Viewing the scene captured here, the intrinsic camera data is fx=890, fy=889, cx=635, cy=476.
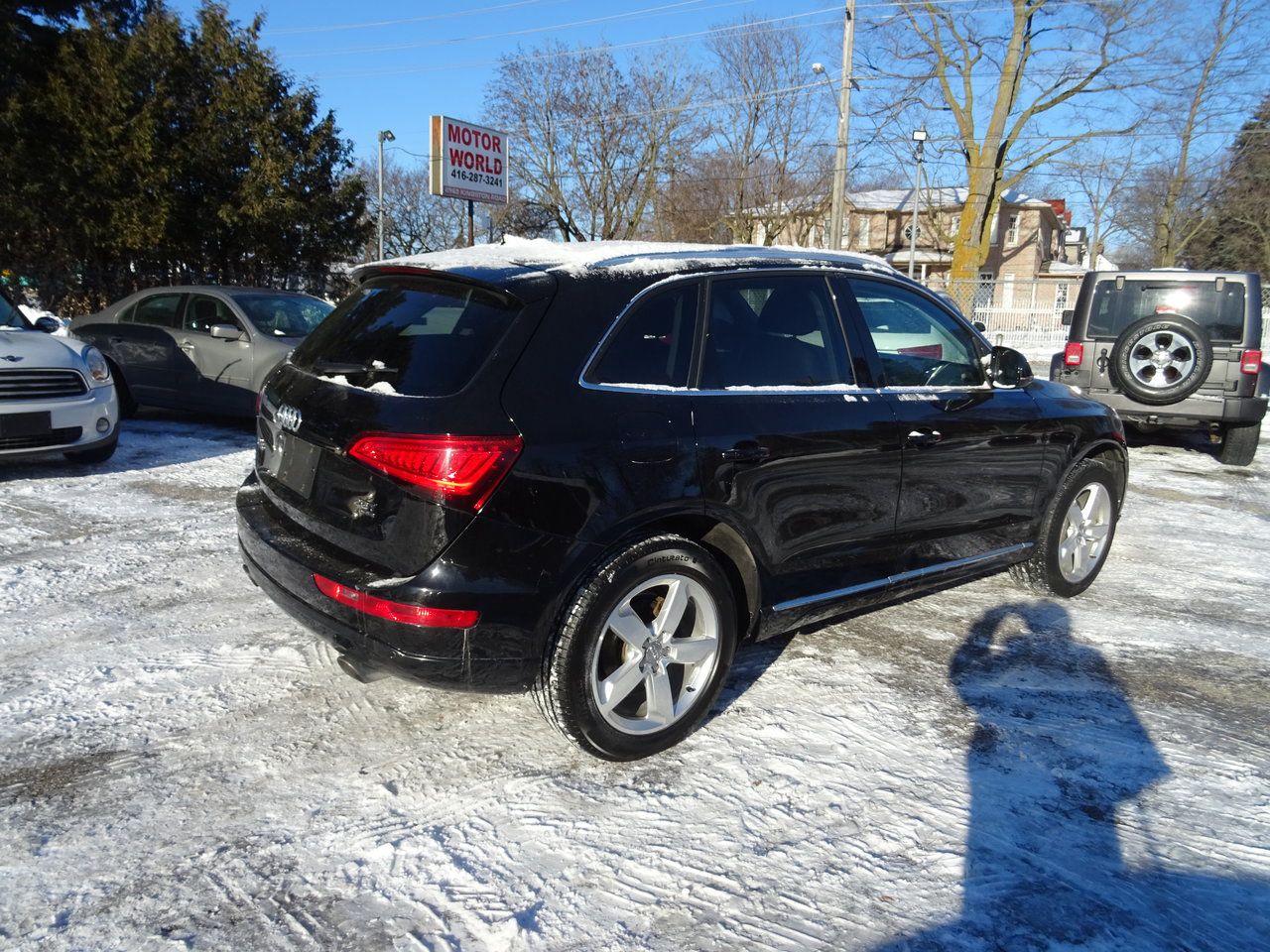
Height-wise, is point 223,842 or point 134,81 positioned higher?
point 134,81

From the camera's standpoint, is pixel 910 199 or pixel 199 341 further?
pixel 910 199

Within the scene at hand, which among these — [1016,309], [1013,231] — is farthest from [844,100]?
[1013,231]

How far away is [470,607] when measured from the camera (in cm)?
266

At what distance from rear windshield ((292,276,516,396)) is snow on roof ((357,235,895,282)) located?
0.42ft

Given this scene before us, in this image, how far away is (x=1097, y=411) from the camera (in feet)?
16.2

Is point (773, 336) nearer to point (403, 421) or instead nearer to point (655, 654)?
point (655, 654)

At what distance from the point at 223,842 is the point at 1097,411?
15.3ft

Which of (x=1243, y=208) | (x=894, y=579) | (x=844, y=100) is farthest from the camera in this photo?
(x=1243, y=208)

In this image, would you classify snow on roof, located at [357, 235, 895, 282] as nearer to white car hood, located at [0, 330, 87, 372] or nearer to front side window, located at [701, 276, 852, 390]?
front side window, located at [701, 276, 852, 390]

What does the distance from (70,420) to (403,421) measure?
17.1 feet

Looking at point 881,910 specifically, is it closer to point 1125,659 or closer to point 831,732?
point 831,732

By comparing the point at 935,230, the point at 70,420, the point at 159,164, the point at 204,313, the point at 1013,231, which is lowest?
the point at 70,420

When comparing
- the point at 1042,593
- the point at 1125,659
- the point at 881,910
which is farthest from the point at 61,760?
the point at 1042,593

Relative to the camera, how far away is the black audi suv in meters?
2.70
